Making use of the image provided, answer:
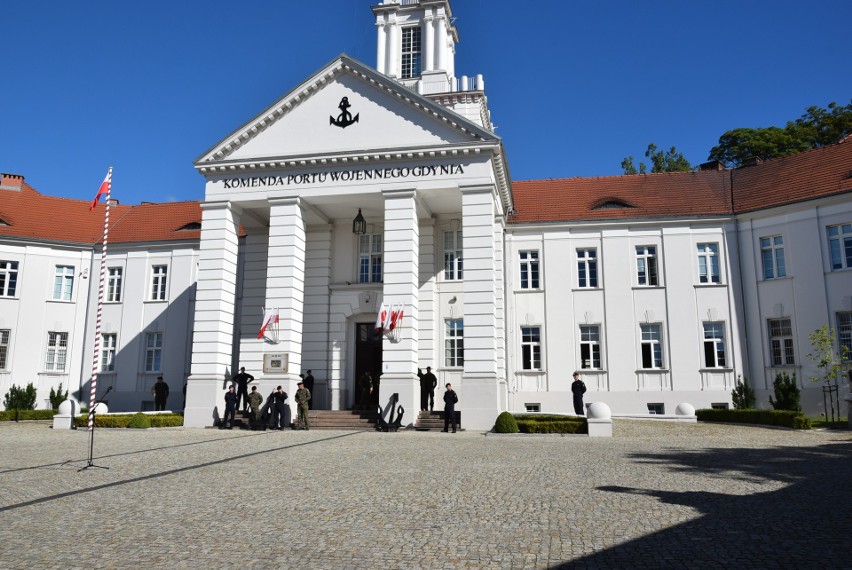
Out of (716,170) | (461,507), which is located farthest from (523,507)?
(716,170)

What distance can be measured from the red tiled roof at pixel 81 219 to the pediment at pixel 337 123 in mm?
10154

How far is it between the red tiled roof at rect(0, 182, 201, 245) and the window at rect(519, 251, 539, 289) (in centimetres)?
1654

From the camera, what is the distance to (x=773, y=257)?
29.4m

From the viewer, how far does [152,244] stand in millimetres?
35312

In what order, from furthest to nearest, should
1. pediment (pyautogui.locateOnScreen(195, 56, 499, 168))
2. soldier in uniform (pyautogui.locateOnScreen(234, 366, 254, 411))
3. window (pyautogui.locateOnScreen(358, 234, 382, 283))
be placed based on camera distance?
window (pyautogui.locateOnScreen(358, 234, 382, 283))
pediment (pyautogui.locateOnScreen(195, 56, 499, 168))
soldier in uniform (pyautogui.locateOnScreen(234, 366, 254, 411))

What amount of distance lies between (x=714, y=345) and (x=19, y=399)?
1247 inches

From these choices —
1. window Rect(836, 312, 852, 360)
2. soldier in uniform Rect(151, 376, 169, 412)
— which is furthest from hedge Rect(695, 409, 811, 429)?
soldier in uniform Rect(151, 376, 169, 412)

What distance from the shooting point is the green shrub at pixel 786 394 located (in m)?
26.1

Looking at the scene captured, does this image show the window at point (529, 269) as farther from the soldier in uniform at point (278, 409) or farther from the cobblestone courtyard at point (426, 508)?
the cobblestone courtyard at point (426, 508)

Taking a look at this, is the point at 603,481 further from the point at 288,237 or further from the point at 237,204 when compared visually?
the point at 237,204

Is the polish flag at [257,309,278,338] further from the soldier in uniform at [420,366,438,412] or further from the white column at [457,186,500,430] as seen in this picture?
the white column at [457,186,500,430]

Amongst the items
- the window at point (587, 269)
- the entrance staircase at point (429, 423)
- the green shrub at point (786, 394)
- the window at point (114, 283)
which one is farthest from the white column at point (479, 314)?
the window at point (114, 283)

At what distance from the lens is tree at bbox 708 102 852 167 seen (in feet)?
130

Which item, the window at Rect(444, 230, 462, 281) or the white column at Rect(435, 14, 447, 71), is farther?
the white column at Rect(435, 14, 447, 71)
